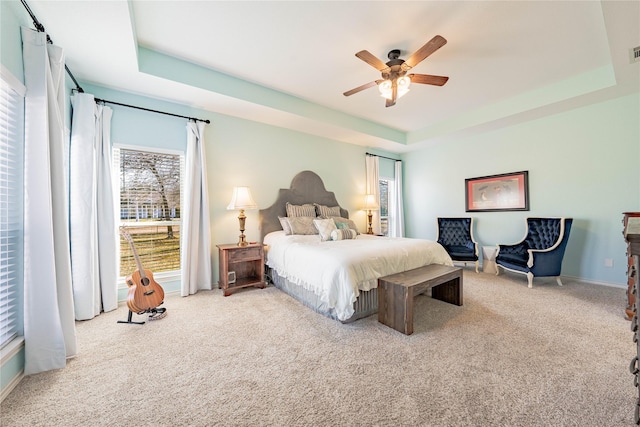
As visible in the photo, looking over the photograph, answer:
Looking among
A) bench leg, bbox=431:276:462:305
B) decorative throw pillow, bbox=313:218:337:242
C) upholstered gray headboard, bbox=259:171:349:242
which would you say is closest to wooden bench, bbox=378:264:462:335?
bench leg, bbox=431:276:462:305

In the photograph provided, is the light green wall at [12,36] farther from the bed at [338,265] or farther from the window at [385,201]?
the window at [385,201]

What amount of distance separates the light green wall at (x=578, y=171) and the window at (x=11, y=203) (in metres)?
6.18

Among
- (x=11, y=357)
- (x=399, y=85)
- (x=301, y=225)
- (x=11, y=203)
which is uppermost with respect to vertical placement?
(x=399, y=85)

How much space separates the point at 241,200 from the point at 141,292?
1.60 metres

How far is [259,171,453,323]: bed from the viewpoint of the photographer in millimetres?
2320

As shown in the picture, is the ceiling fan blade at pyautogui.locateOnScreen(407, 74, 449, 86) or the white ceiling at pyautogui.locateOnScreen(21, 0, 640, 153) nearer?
the white ceiling at pyautogui.locateOnScreen(21, 0, 640, 153)

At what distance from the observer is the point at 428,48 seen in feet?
7.27

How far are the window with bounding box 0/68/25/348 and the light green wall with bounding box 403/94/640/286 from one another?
6178 millimetres

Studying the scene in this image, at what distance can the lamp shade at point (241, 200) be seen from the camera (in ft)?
11.5

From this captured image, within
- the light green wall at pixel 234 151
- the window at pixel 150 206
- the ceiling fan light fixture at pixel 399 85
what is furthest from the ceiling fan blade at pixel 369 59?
the window at pixel 150 206

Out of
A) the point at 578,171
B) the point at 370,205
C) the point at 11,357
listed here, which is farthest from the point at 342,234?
the point at 578,171

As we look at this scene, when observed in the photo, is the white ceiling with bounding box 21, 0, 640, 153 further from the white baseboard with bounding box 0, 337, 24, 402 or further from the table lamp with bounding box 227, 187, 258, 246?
the white baseboard with bounding box 0, 337, 24, 402

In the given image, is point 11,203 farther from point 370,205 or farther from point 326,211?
point 370,205

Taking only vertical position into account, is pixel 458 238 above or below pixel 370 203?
below
